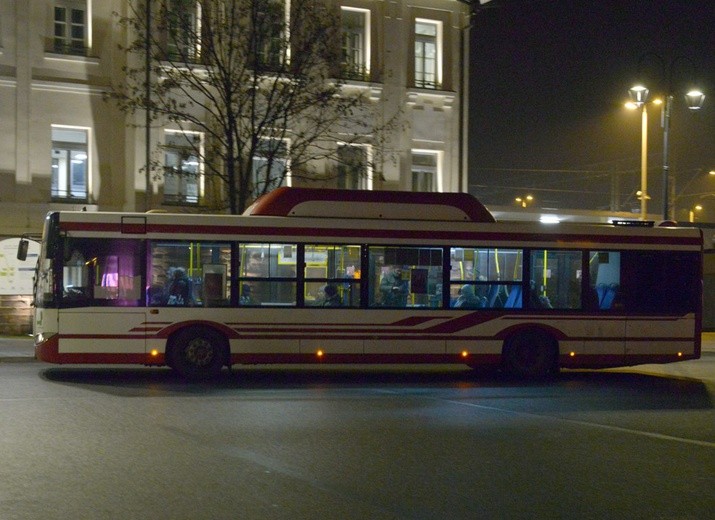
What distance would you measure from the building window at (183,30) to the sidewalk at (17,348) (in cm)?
807

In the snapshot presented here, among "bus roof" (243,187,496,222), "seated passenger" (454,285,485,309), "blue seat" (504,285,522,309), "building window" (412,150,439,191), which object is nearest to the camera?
"bus roof" (243,187,496,222)

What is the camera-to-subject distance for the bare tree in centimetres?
2361

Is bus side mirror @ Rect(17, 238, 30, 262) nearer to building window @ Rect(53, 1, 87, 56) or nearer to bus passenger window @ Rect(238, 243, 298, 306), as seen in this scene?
bus passenger window @ Rect(238, 243, 298, 306)

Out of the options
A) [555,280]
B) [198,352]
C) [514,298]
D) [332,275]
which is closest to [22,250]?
[198,352]

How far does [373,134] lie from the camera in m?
28.5

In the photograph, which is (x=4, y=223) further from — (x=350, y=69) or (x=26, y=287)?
(x=350, y=69)

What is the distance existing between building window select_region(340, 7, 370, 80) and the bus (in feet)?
40.5

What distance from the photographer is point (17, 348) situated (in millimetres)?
21469

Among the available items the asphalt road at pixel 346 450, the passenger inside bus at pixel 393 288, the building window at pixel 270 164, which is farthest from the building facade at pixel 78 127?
the asphalt road at pixel 346 450

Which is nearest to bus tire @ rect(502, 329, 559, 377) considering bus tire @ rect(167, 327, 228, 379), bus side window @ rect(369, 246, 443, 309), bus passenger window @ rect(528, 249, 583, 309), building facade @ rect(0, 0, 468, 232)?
bus passenger window @ rect(528, 249, 583, 309)

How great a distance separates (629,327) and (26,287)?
15.4 m

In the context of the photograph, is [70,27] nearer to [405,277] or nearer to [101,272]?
[101,272]

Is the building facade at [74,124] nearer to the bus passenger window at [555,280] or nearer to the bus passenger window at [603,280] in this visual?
the bus passenger window at [555,280]

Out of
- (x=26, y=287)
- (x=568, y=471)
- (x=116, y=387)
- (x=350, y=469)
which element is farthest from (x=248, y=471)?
(x=26, y=287)
